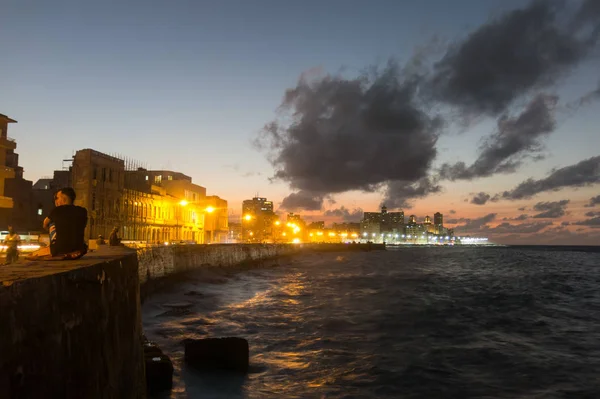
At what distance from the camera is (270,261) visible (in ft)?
274

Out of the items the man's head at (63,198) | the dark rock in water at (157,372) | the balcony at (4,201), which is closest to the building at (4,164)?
the balcony at (4,201)

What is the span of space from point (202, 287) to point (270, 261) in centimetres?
4783

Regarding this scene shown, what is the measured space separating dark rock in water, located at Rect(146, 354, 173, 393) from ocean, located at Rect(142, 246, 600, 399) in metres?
0.32

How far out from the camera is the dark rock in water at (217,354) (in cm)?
1272

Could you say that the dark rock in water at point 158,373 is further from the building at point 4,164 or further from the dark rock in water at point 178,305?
the building at point 4,164

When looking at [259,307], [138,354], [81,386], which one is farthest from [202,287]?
[81,386]

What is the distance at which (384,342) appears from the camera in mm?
18500

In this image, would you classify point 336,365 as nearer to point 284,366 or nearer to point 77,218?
point 284,366

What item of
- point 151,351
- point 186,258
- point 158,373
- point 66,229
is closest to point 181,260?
point 186,258

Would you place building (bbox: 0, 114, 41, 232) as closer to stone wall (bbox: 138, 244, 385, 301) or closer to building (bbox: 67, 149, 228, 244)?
building (bbox: 67, 149, 228, 244)

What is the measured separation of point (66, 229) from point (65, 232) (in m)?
0.09

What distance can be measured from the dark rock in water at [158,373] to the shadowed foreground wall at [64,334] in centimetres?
430

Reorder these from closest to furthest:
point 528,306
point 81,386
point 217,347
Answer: point 81,386 < point 217,347 < point 528,306

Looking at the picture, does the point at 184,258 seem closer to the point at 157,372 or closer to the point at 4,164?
the point at 4,164
